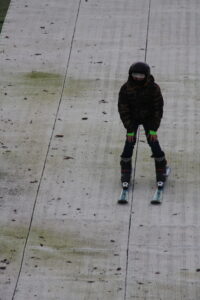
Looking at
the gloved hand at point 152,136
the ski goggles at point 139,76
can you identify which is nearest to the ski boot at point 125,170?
the gloved hand at point 152,136

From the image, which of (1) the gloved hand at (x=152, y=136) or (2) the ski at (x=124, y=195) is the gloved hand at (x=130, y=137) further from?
(2) the ski at (x=124, y=195)

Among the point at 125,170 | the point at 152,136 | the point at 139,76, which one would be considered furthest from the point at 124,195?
the point at 139,76

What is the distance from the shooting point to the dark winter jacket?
11258mm

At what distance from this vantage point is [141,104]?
11344 millimetres

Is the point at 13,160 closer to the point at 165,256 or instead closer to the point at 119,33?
the point at 165,256

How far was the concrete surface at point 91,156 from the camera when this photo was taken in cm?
1041

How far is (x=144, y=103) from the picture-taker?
1134 centimetres

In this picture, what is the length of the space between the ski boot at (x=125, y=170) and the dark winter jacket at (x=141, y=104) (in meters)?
0.51

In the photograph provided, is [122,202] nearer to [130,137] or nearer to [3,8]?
[130,137]

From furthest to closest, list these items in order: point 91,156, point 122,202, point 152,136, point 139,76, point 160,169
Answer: point 91,156, point 160,169, point 122,202, point 152,136, point 139,76

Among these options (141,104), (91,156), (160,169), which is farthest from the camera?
(91,156)

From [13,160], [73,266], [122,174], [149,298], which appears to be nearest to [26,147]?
[13,160]

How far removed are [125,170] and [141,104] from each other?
3.16 feet

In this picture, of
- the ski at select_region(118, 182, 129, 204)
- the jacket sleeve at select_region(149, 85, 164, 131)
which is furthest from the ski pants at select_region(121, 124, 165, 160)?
the ski at select_region(118, 182, 129, 204)
